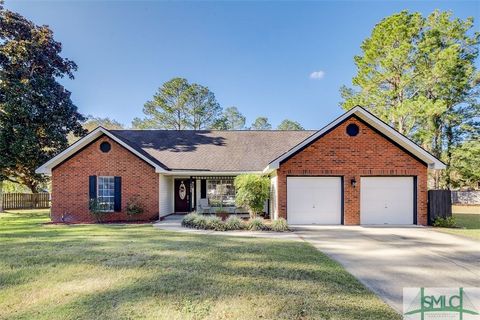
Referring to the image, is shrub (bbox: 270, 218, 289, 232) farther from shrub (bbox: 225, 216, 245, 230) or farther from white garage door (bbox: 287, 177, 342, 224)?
white garage door (bbox: 287, 177, 342, 224)

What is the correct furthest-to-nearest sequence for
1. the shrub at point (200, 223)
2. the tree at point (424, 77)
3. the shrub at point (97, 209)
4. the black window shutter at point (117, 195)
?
1. the tree at point (424, 77)
2. the black window shutter at point (117, 195)
3. the shrub at point (97, 209)
4. the shrub at point (200, 223)

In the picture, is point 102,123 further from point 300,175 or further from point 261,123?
point 300,175

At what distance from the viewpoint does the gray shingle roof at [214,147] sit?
672 inches

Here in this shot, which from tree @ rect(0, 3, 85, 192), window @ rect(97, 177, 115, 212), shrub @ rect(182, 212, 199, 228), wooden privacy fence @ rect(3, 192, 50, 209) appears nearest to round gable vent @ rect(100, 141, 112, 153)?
window @ rect(97, 177, 115, 212)

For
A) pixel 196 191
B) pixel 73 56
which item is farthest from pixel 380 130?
pixel 73 56

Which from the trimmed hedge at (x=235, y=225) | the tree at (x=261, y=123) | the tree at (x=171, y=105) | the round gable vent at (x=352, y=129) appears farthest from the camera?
the tree at (x=261, y=123)

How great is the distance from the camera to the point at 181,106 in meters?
39.7

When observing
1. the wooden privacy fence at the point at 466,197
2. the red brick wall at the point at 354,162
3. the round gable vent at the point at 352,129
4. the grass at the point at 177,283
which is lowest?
the wooden privacy fence at the point at 466,197

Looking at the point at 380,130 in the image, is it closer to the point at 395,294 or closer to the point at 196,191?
the point at 395,294

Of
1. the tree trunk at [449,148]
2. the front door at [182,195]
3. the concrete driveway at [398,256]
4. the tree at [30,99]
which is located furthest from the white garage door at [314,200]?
the tree trunk at [449,148]

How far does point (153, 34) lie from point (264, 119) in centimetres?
4087

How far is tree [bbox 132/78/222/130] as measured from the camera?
3959 cm

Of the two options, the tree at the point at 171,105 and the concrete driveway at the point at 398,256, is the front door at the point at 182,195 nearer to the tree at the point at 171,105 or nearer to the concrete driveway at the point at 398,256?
the concrete driveway at the point at 398,256

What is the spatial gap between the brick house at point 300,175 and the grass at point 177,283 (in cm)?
537
